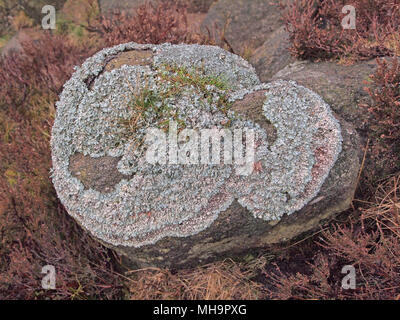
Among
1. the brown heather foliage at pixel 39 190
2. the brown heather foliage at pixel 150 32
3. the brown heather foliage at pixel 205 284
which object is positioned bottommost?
the brown heather foliage at pixel 205 284

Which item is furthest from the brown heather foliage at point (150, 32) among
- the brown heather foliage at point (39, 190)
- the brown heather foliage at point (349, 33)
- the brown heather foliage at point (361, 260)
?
the brown heather foliage at point (361, 260)

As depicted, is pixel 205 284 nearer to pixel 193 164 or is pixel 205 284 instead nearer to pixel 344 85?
pixel 193 164

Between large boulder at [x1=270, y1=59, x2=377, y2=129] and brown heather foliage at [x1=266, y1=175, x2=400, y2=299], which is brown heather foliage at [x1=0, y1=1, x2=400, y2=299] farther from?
large boulder at [x1=270, y1=59, x2=377, y2=129]

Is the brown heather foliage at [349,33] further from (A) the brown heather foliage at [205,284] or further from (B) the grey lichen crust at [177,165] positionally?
(A) the brown heather foliage at [205,284]

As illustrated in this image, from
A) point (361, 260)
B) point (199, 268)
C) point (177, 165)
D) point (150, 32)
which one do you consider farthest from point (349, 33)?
point (199, 268)

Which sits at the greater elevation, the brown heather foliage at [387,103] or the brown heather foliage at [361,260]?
the brown heather foliage at [387,103]

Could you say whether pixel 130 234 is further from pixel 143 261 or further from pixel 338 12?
pixel 338 12

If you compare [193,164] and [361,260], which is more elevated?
[193,164]

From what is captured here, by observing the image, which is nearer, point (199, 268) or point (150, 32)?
point (199, 268)
